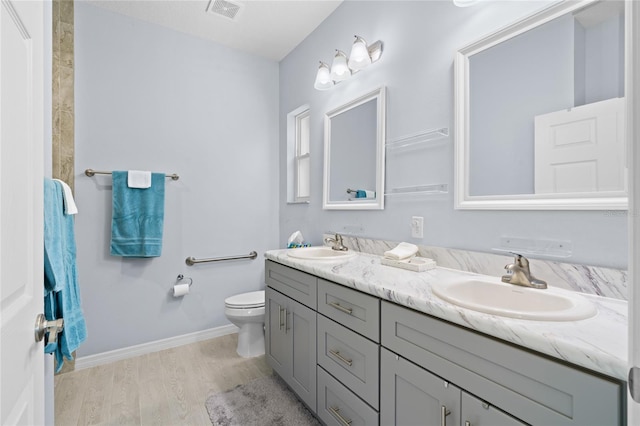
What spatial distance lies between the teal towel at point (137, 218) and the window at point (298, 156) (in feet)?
3.72

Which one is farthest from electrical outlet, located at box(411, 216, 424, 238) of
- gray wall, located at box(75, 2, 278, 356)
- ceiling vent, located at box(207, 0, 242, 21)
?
ceiling vent, located at box(207, 0, 242, 21)

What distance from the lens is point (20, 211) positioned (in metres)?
0.59

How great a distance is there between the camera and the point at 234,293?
2758mm

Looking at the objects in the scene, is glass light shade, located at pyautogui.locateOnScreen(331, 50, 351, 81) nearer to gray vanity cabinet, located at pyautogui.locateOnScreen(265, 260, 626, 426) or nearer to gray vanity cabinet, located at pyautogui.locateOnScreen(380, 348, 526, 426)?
gray vanity cabinet, located at pyautogui.locateOnScreen(265, 260, 626, 426)

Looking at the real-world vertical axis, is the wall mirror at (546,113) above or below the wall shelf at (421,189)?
above

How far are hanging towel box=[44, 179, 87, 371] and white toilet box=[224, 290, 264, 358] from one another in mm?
992

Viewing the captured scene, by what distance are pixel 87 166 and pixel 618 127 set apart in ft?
9.57

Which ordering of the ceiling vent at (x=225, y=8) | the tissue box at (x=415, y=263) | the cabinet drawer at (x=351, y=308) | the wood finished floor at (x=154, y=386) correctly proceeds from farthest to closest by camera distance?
the ceiling vent at (x=225, y=8), the wood finished floor at (x=154, y=386), the tissue box at (x=415, y=263), the cabinet drawer at (x=351, y=308)

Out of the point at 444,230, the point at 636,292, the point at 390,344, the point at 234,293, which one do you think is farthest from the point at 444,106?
the point at 234,293

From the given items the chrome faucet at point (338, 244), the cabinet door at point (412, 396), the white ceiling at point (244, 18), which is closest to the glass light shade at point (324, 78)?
the white ceiling at point (244, 18)

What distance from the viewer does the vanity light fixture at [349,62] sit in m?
1.84

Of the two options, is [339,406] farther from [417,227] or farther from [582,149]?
[582,149]

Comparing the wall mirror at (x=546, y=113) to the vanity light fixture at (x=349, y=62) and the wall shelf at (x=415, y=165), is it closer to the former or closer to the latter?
the wall shelf at (x=415, y=165)

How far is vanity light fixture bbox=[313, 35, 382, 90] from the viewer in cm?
184
